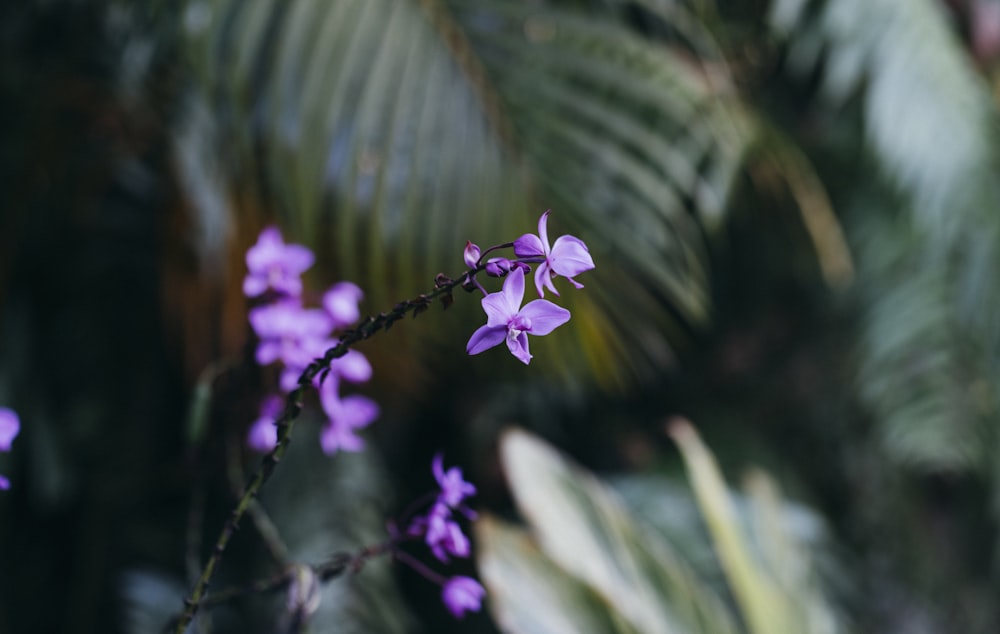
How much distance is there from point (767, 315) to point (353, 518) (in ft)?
3.80

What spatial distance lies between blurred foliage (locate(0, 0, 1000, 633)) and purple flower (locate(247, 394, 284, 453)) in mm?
16

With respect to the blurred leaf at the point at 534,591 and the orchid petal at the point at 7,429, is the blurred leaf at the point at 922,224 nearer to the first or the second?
the blurred leaf at the point at 534,591

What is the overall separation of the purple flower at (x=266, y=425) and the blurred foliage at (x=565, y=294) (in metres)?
0.02

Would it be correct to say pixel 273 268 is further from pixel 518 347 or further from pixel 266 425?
pixel 518 347

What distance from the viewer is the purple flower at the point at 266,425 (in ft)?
1.68

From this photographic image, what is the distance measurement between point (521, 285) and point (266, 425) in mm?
241

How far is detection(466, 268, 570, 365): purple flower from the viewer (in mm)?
323

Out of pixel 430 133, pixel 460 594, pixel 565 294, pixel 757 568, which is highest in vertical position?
pixel 430 133

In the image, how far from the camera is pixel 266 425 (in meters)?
0.51

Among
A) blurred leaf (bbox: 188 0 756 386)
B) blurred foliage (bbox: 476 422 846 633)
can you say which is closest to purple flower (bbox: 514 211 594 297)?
blurred foliage (bbox: 476 422 846 633)

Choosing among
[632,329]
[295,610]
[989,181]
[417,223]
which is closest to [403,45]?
[417,223]

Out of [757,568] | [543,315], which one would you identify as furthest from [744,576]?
[543,315]

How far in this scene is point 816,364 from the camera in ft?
6.44

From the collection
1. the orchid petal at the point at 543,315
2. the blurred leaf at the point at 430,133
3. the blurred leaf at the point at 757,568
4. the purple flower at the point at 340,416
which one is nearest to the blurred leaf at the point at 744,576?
the blurred leaf at the point at 757,568
